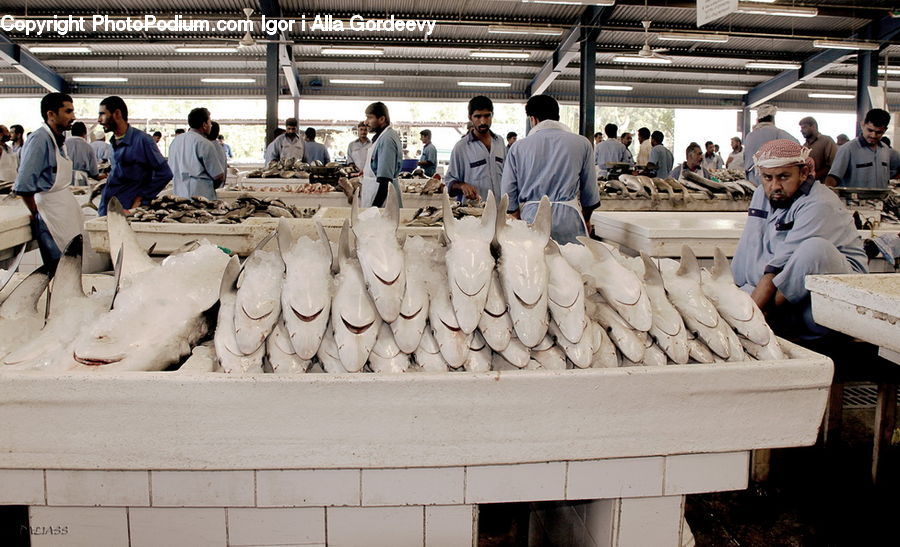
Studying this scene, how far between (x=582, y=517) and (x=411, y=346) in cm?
69

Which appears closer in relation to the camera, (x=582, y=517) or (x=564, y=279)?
(x=564, y=279)

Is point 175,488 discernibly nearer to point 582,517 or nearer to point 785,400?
point 582,517

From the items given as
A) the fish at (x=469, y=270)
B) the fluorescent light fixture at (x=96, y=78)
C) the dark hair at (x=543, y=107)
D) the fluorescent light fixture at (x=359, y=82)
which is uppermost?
the fluorescent light fixture at (x=96, y=78)

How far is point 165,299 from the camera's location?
5.09 ft

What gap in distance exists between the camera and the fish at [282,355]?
144 cm

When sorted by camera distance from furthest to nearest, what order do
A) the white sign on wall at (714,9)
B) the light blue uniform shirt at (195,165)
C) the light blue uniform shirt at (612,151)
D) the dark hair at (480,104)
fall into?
→ the light blue uniform shirt at (612,151) → the white sign on wall at (714,9) → the light blue uniform shirt at (195,165) → the dark hair at (480,104)

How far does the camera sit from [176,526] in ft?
4.82

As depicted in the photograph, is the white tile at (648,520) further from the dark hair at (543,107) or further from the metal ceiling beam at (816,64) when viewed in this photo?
the metal ceiling beam at (816,64)

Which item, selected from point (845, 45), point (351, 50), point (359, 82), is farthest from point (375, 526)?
point (359, 82)

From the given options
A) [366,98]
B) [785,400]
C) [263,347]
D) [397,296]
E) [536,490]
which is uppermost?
[366,98]

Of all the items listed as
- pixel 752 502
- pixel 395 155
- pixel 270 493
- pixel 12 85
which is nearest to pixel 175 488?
pixel 270 493

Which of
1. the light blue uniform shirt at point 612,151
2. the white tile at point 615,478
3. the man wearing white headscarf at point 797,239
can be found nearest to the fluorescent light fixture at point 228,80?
Result: the light blue uniform shirt at point 612,151

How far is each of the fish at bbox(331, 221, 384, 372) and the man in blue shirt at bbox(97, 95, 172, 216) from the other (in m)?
3.82

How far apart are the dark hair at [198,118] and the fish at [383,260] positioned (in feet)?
16.5
